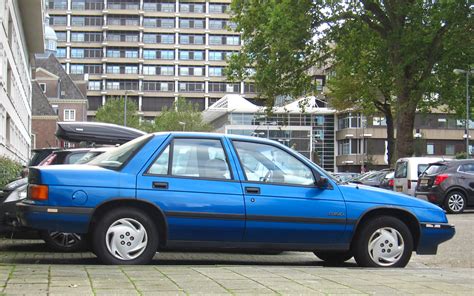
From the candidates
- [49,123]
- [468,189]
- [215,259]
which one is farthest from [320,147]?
[215,259]

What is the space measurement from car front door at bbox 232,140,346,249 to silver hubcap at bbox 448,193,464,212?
12.9 metres

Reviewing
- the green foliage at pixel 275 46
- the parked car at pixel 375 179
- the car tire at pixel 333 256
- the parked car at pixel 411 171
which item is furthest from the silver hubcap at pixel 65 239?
the parked car at pixel 375 179

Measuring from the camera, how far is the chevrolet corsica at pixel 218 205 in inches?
285

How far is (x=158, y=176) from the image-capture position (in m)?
7.50

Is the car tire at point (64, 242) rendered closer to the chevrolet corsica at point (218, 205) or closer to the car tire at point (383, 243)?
the chevrolet corsica at point (218, 205)

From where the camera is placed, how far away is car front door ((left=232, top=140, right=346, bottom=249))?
766 cm

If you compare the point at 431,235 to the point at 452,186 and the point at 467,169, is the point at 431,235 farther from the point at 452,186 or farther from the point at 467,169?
the point at 467,169

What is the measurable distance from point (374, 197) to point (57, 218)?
12.6 ft

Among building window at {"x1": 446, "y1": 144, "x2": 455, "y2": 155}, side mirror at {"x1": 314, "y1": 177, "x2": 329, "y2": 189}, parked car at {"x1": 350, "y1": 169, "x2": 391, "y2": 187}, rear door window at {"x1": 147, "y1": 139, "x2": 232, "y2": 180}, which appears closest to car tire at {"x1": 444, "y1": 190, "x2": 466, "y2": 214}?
parked car at {"x1": 350, "y1": 169, "x2": 391, "y2": 187}

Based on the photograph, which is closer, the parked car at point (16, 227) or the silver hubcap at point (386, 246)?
the silver hubcap at point (386, 246)

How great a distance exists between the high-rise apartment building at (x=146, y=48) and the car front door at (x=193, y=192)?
111669 mm

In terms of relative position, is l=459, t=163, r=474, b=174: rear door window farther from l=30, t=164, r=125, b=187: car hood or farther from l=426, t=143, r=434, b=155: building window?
l=426, t=143, r=434, b=155: building window

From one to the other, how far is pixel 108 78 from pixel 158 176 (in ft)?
381

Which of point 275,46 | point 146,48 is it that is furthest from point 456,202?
point 146,48
